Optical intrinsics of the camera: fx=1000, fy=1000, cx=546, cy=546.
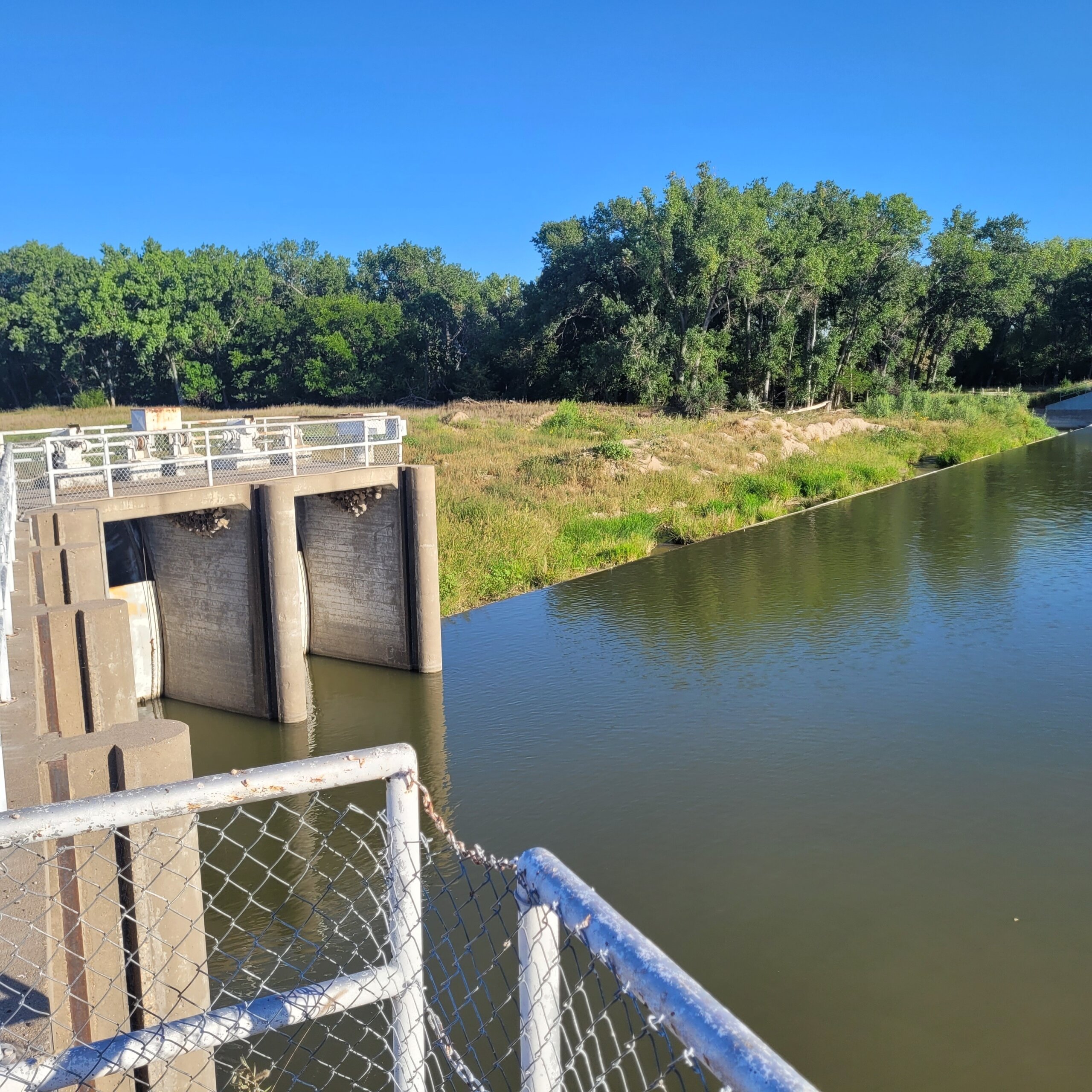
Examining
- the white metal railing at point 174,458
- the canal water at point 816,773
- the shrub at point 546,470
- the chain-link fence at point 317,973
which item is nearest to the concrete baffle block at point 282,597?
the canal water at point 816,773

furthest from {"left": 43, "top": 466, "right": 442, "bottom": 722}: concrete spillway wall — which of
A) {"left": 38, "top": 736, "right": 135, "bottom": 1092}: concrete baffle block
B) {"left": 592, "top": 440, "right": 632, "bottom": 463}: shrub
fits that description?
{"left": 592, "top": 440, "right": 632, "bottom": 463}: shrub

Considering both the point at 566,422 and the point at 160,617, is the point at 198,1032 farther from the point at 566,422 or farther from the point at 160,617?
the point at 566,422

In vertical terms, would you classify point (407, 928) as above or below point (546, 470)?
above

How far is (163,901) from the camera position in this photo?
604 cm

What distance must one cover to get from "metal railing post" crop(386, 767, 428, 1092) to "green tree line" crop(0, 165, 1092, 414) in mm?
42665

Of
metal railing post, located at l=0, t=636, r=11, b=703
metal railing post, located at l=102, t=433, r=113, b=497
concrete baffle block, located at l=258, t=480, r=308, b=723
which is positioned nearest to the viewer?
metal railing post, located at l=0, t=636, r=11, b=703

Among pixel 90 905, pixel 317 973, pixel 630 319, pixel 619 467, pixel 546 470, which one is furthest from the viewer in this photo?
pixel 630 319

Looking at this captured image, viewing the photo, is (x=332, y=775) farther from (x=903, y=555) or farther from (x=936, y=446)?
(x=936, y=446)

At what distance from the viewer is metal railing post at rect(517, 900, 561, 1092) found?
86.1 inches

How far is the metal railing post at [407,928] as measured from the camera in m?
2.65

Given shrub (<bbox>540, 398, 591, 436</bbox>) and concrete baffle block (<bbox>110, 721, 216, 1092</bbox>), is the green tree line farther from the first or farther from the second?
concrete baffle block (<bbox>110, 721, 216, 1092</bbox>)

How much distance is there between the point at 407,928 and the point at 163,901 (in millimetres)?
3999

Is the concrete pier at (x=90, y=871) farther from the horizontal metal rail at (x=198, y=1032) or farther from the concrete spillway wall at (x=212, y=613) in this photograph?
the concrete spillway wall at (x=212, y=613)

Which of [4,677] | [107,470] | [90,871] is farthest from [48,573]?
[90,871]
